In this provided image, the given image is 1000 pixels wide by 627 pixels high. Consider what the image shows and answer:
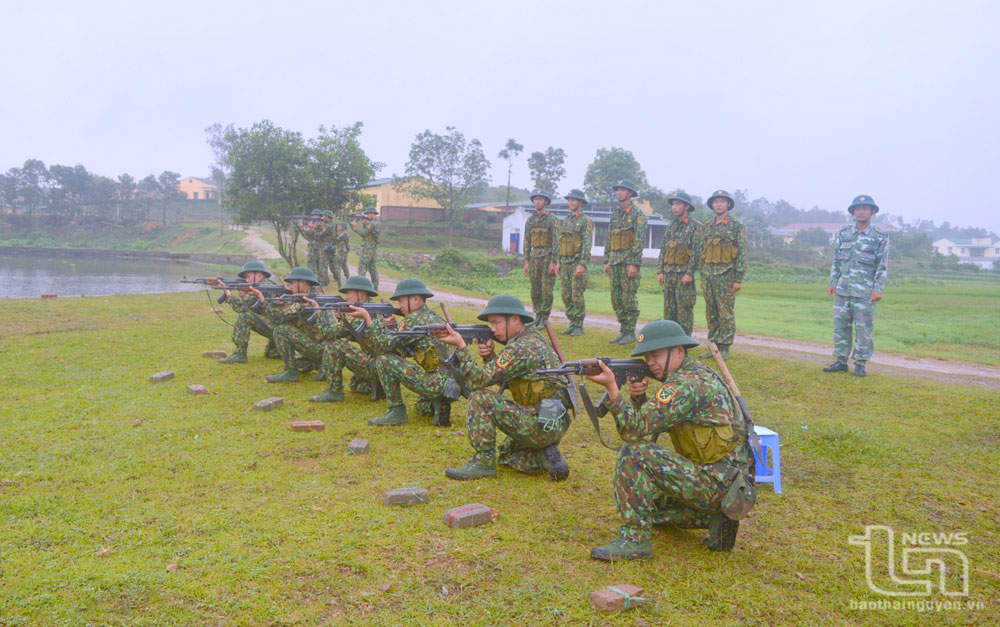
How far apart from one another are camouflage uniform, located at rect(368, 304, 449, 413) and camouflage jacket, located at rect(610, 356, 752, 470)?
10.2 ft

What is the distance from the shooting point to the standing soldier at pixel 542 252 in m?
12.0

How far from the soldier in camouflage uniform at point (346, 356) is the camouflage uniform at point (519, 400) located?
8.46 ft

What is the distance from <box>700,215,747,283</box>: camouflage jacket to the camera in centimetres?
977

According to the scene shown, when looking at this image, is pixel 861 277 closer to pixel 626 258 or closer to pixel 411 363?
pixel 626 258

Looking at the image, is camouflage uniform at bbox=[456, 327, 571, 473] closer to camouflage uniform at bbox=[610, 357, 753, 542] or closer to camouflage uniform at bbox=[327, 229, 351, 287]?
camouflage uniform at bbox=[610, 357, 753, 542]

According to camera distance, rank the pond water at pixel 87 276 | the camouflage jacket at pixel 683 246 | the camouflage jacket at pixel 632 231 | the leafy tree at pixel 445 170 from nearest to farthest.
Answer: the camouflage jacket at pixel 683 246 → the camouflage jacket at pixel 632 231 → the pond water at pixel 87 276 → the leafy tree at pixel 445 170

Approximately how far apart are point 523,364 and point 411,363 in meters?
2.21

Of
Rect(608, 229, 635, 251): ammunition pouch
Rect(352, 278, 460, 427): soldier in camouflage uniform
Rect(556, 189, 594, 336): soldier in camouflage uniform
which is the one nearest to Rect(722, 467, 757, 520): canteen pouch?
Rect(352, 278, 460, 427): soldier in camouflage uniform

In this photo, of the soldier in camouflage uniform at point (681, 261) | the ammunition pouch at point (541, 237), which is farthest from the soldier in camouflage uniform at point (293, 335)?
the soldier in camouflage uniform at point (681, 261)

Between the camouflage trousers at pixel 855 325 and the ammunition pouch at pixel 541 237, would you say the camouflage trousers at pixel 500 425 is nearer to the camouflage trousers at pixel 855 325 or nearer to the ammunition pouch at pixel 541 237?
the camouflage trousers at pixel 855 325

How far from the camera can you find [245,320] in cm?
1023

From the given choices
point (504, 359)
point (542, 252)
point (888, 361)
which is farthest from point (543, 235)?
point (504, 359)

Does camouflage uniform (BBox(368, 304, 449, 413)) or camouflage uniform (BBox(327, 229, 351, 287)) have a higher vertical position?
camouflage uniform (BBox(327, 229, 351, 287))

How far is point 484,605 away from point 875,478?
13.3 ft
